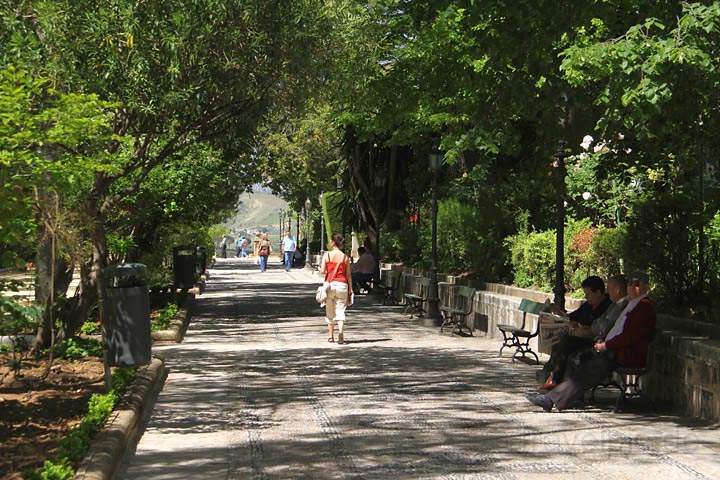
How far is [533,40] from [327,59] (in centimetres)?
664

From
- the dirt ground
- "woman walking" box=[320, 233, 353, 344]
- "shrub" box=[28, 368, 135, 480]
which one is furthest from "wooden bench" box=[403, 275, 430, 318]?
"shrub" box=[28, 368, 135, 480]

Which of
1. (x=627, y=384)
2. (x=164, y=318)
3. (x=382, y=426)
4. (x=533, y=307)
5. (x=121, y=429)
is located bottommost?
(x=382, y=426)

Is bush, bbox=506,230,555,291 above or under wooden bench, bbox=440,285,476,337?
above

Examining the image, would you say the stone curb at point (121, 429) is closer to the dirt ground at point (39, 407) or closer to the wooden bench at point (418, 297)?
the dirt ground at point (39, 407)

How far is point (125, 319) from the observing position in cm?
1247

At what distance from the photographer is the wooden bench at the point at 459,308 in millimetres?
20625

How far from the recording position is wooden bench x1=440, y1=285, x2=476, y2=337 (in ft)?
67.7

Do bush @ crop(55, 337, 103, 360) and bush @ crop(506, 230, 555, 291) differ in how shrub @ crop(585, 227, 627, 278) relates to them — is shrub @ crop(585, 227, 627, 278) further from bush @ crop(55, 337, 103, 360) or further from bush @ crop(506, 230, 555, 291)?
bush @ crop(55, 337, 103, 360)

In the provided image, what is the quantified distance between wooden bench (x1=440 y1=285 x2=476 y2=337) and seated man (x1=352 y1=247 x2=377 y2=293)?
33.1ft

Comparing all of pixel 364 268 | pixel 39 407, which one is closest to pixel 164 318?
pixel 39 407

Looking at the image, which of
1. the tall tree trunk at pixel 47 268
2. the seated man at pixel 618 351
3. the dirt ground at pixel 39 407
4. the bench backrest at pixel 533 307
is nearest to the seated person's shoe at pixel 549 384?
the seated man at pixel 618 351

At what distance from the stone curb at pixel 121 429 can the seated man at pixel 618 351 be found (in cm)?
392

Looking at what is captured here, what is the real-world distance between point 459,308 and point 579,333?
9.42 metres

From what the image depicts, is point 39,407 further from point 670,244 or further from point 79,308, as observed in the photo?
point 670,244
